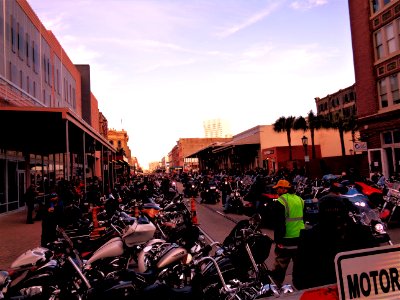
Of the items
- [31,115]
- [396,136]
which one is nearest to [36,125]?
[31,115]

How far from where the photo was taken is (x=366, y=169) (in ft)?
95.5

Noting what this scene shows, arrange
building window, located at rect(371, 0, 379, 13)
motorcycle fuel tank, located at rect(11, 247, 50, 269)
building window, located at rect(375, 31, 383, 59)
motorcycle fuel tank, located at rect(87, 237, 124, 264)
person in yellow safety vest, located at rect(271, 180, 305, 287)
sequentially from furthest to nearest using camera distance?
building window, located at rect(371, 0, 379, 13), building window, located at rect(375, 31, 383, 59), motorcycle fuel tank, located at rect(87, 237, 124, 264), person in yellow safety vest, located at rect(271, 180, 305, 287), motorcycle fuel tank, located at rect(11, 247, 50, 269)

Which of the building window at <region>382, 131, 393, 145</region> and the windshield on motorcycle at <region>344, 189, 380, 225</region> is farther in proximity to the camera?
the building window at <region>382, 131, 393, 145</region>

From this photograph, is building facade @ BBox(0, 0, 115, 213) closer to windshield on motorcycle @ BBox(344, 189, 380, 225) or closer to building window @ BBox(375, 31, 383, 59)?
windshield on motorcycle @ BBox(344, 189, 380, 225)

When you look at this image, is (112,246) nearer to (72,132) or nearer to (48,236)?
(48,236)

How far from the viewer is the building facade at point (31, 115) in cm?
1480

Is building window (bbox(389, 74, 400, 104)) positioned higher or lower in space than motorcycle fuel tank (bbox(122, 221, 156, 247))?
higher

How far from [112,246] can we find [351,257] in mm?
4798

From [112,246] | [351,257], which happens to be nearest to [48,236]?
[112,246]

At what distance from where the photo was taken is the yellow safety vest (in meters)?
5.54

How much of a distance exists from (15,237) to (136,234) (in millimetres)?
8673

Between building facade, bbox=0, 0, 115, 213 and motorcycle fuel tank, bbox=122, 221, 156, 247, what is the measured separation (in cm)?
715

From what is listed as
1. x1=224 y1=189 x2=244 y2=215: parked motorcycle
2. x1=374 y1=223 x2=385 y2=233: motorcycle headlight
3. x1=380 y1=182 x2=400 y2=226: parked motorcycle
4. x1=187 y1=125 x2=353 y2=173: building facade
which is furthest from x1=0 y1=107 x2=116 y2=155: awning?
x1=187 y1=125 x2=353 y2=173: building facade

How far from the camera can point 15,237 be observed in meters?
13.3
